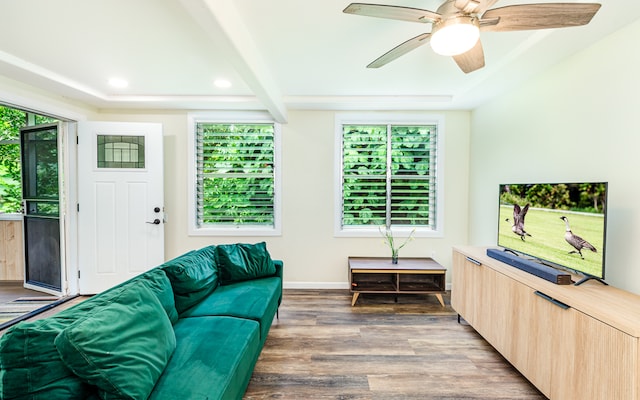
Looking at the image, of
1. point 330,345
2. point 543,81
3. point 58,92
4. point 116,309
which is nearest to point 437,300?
point 330,345

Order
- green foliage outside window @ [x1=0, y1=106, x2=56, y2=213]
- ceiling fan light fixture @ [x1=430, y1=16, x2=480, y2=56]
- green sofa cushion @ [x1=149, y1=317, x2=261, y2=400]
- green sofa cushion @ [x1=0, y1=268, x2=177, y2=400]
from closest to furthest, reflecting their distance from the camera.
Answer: green sofa cushion @ [x1=0, y1=268, x2=177, y2=400], green sofa cushion @ [x1=149, y1=317, x2=261, y2=400], ceiling fan light fixture @ [x1=430, y1=16, x2=480, y2=56], green foliage outside window @ [x1=0, y1=106, x2=56, y2=213]

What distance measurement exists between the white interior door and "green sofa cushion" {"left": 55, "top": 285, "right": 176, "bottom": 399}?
2393mm

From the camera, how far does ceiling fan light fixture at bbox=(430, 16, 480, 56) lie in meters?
1.45

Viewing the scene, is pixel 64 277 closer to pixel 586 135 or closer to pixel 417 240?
pixel 417 240

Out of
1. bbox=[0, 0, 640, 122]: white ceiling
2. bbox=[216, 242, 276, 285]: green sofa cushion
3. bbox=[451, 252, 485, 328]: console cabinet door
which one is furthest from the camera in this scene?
bbox=[216, 242, 276, 285]: green sofa cushion

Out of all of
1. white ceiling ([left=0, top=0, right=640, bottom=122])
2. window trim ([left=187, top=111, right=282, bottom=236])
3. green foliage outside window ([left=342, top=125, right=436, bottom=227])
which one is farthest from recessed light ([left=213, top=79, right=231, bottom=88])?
green foliage outside window ([left=342, top=125, right=436, bottom=227])

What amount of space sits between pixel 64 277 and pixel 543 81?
217 inches

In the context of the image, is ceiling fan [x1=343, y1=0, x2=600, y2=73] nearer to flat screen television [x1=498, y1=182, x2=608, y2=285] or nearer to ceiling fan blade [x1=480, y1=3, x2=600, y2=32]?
ceiling fan blade [x1=480, y1=3, x2=600, y2=32]

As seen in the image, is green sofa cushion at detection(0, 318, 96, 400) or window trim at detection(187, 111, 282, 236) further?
window trim at detection(187, 111, 282, 236)

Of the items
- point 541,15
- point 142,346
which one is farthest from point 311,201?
point 541,15

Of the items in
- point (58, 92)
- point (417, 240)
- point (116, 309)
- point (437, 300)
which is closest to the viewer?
point (116, 309)

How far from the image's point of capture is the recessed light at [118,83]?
2.94 metres

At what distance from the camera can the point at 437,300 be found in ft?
11.4

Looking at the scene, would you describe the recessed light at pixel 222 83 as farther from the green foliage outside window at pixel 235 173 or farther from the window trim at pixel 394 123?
the window trim at pixel 394 123
